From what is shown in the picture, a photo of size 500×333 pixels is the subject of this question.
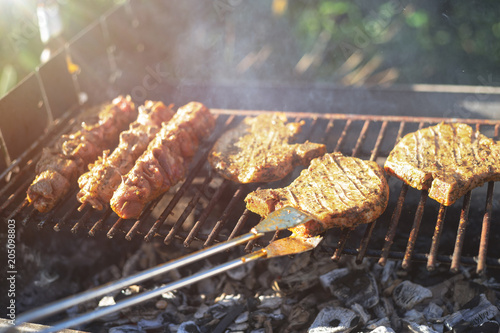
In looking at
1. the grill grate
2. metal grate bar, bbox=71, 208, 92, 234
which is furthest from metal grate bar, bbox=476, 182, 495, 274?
metal grate bar, bbox=71, 208, 92, 234

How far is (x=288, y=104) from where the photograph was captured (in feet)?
19.0

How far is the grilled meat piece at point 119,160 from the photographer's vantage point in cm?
394

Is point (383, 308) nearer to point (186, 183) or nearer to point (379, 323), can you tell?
point (379, 323)

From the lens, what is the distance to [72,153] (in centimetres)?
444

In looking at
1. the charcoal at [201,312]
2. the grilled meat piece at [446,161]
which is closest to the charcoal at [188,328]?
the charcoal at [201,312]

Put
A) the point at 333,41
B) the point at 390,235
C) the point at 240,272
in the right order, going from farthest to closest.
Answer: the point at 333,41
the point at 240,272
the point at 390,235

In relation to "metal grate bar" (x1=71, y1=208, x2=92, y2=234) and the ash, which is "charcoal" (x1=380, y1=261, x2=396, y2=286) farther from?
"metal grate bar" (x1=71, y1=208, x2=92, y2=234)

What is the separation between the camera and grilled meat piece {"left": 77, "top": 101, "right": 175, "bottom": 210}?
394 cm

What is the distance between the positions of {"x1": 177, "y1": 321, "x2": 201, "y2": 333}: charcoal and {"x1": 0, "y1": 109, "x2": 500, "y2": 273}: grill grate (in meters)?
0.73

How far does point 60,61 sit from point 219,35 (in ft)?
10.2

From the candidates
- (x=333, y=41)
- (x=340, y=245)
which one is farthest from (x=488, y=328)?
(x=333, y=41)

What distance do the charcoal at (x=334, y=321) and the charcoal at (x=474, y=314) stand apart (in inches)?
27.7

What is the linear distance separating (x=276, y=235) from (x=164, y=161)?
1.33 meters

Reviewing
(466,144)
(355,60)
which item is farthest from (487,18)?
(466,144)
